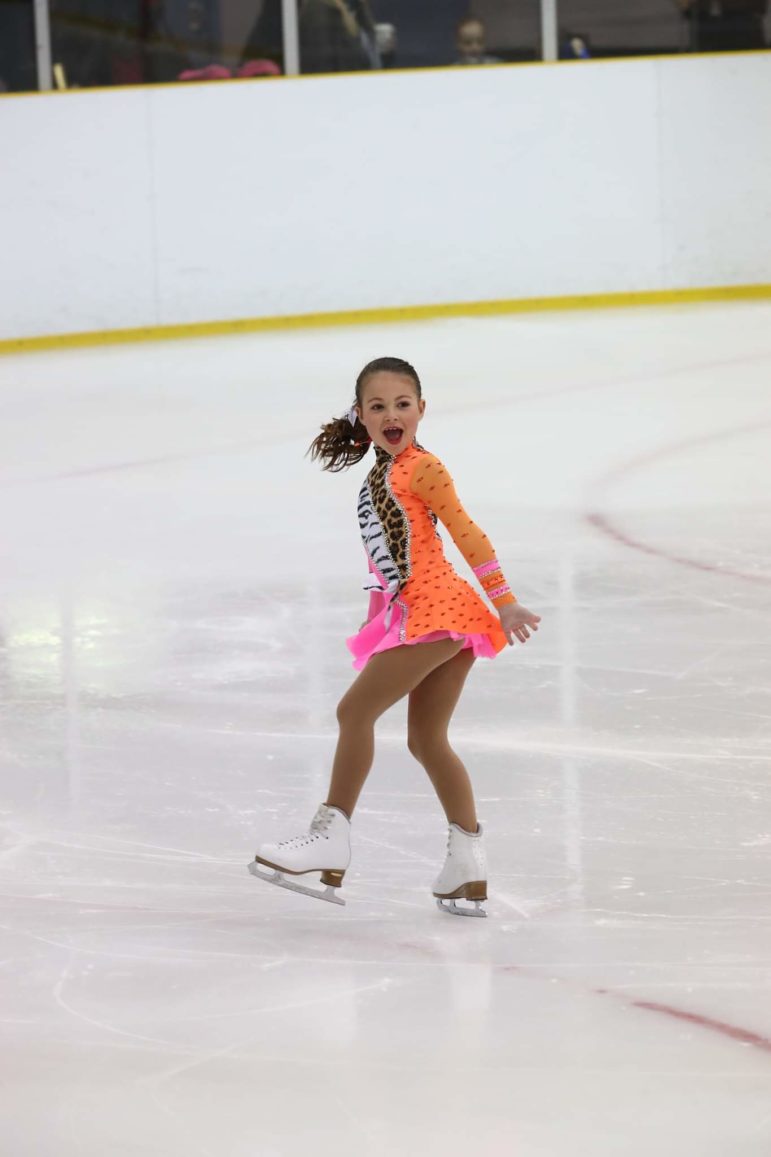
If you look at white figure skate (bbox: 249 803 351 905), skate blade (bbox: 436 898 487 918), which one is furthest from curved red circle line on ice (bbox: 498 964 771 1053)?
white figure skate (bbox: 249 803 351 905)

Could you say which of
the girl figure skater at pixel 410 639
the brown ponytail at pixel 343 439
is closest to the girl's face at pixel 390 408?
the girl figure skater at pixel 410 639

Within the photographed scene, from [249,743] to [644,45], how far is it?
33.0ft

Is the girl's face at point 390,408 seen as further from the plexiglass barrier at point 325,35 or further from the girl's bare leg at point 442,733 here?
the plexiglass barrier at point 325,35

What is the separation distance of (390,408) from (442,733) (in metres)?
0.50

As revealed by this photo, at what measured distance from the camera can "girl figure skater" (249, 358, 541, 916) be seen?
280 cm

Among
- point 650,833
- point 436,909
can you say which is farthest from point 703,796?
point 436,909

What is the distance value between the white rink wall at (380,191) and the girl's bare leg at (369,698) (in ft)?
29.0

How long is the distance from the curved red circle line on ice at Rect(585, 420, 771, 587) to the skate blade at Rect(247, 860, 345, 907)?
8.19 ft

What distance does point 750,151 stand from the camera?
12.8 m

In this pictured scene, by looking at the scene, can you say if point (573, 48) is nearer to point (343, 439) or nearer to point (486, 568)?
point (343, 439)

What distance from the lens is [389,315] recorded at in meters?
12.4

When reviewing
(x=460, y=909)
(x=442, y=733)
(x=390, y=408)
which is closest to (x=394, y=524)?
(x=390, y=408)

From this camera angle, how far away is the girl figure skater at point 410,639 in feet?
9.19

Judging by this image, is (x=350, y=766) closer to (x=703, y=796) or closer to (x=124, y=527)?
(x=703, y=796)
